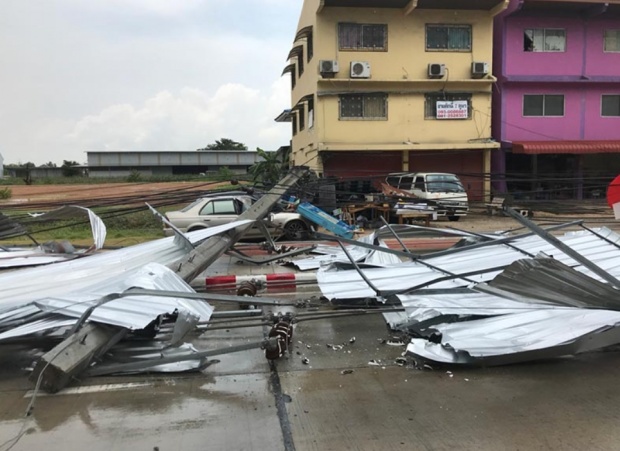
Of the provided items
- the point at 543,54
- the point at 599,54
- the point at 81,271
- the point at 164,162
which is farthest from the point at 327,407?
the point at 164,162

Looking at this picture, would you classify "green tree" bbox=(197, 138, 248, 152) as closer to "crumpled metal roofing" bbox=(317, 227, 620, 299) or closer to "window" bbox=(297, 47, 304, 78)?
"window" bbox=(297, 47, 304, 78)

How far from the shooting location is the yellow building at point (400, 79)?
22.2 metres

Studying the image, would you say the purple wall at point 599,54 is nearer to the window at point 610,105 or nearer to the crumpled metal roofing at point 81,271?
the window at point 610,105

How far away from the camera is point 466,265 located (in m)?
6.84

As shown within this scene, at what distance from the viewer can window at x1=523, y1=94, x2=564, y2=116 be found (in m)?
23.9

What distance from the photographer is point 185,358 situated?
4824 millimetres

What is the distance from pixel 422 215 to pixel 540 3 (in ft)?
42.4

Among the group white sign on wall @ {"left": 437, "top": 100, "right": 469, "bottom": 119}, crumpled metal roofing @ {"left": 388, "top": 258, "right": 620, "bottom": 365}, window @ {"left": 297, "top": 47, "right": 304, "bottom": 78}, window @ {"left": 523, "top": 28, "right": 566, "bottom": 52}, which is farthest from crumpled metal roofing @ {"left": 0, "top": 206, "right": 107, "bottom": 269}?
window @ {"left": 523, "top": 28, "right": 566, "bottom": 52}

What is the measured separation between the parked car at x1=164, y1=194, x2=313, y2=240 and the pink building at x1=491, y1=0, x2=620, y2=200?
13006 millimetres

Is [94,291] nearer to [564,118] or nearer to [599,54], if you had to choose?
[564,118]

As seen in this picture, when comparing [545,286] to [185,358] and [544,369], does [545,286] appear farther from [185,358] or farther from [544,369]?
[185,358]

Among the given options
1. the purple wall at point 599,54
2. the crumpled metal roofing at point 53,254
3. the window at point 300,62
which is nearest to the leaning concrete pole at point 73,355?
the crumpled metal roofing at point 53,254

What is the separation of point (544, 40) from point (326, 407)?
24731 mm

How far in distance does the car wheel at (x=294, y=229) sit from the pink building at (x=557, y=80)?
41.8 feet
